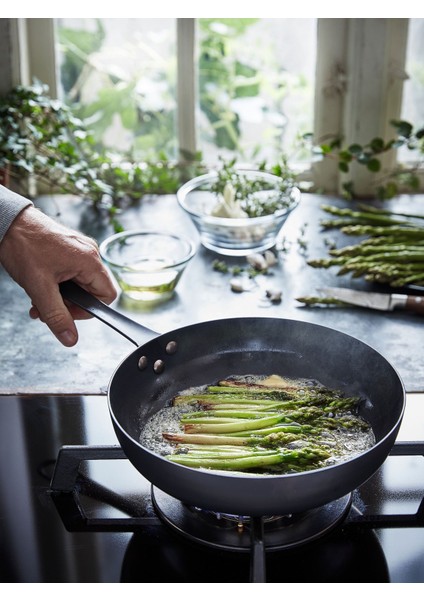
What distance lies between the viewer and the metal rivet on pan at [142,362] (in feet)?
4.46

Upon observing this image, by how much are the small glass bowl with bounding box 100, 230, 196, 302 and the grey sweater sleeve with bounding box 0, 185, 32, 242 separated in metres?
0.45

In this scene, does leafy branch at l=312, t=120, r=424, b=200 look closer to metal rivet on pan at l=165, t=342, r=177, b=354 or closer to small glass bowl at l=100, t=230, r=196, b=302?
small glass bowl at l=100, t=230, r=196, b=302

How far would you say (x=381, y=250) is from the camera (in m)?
1.93

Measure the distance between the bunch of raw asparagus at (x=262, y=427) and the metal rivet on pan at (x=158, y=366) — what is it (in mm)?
61

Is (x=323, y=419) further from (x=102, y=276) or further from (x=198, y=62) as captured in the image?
(x=198, y=62)

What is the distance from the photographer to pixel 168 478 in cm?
104

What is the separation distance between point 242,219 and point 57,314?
0.75m

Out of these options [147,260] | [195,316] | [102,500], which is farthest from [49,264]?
[147,260]

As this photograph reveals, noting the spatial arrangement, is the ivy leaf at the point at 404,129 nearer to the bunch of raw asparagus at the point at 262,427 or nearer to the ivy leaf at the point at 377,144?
the ivy leaf at the point at 377,144

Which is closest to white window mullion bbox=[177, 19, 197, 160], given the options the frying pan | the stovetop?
the frying pan

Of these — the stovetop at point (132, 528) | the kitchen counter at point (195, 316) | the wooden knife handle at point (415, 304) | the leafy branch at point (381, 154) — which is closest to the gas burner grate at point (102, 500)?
the stovetop at point (132, 528)

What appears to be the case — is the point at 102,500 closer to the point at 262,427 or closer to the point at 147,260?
the point at 262,427

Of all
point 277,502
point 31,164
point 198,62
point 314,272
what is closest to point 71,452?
point 277,502

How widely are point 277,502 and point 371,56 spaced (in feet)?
5.12
